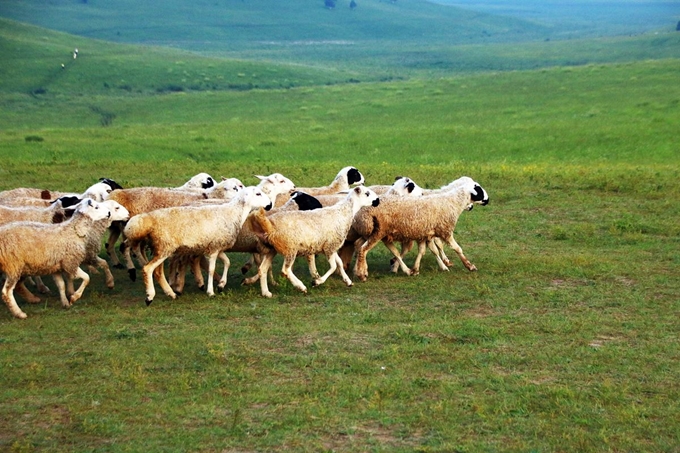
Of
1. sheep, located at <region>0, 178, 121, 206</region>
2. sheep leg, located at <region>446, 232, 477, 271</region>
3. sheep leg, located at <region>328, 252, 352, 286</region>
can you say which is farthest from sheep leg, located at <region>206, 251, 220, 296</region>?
sheep leg, located at <region>446, 232, 477, 271</region>

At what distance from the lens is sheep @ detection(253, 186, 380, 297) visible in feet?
38.3

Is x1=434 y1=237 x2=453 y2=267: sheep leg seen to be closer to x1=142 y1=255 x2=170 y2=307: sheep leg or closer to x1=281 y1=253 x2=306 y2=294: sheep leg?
x1=281 y1=253 x2=306 y2=294: sheep leg

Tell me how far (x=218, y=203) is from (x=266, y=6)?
106074 millimetres

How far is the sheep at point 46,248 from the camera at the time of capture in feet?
35.0

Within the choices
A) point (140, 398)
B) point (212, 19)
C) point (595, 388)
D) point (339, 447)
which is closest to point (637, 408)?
point (595, 388)

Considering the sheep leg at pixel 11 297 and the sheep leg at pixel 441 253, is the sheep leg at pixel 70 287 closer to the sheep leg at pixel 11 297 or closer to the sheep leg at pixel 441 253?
the sheep leg at pixel 11 297

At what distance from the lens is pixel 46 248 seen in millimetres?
10953

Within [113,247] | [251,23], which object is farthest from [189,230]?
[251,23]

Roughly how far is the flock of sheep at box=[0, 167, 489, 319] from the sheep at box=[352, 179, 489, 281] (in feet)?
0.05

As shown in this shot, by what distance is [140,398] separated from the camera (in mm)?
8156

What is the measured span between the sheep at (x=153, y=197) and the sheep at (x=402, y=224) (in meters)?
2.22

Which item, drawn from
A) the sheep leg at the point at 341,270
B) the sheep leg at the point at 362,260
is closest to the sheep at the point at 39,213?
the sheep leg at the point at 341,270

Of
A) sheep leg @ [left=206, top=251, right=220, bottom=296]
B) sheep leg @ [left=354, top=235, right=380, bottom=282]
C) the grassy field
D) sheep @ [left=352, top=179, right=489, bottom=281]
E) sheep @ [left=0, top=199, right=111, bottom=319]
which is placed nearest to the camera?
the grassy field

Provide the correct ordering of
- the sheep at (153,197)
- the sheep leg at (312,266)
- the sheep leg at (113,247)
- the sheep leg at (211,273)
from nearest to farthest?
1. the sheep leg at (211,273)
2. the sheep leg at (312,266)
3. the sheep at (153,197)
4. the sheep leg at (113,247)
